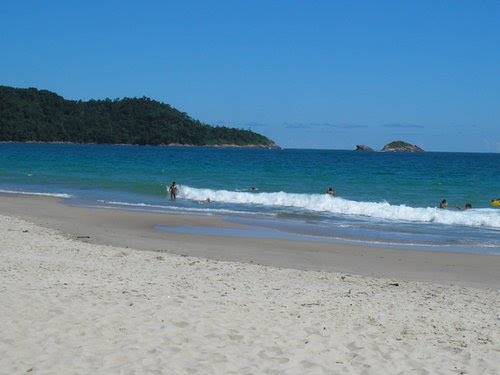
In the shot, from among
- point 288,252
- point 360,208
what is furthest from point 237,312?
point 360,208

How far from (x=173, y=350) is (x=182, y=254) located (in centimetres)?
737

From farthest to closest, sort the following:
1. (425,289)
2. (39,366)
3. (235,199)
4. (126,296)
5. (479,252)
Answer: (235,199), (479,252), (425,289), (126,296), (39,366)

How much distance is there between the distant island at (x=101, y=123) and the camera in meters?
154

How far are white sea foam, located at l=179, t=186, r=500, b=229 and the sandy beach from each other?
1003 cm

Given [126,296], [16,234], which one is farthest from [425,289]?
[16,234]

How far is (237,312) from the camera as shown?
836cm

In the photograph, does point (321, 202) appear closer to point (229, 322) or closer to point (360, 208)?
point (360, 208)

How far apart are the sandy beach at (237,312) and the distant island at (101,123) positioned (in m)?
147

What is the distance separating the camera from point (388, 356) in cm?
695

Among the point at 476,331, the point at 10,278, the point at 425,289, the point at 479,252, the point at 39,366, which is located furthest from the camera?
the point at 479,252

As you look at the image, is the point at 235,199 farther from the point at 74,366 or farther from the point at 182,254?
the point at 74,366

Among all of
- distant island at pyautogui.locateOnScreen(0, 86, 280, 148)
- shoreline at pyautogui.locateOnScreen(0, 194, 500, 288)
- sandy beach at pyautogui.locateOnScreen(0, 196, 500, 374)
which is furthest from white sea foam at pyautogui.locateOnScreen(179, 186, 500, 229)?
distant island at pyautogui.locateOnScreen(0, 86, 280, 148)

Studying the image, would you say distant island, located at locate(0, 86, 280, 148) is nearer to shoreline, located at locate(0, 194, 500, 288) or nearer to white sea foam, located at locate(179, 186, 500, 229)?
white sea foam, located at locate(179, 186, 500, 229)

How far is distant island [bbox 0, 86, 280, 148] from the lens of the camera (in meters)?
154
